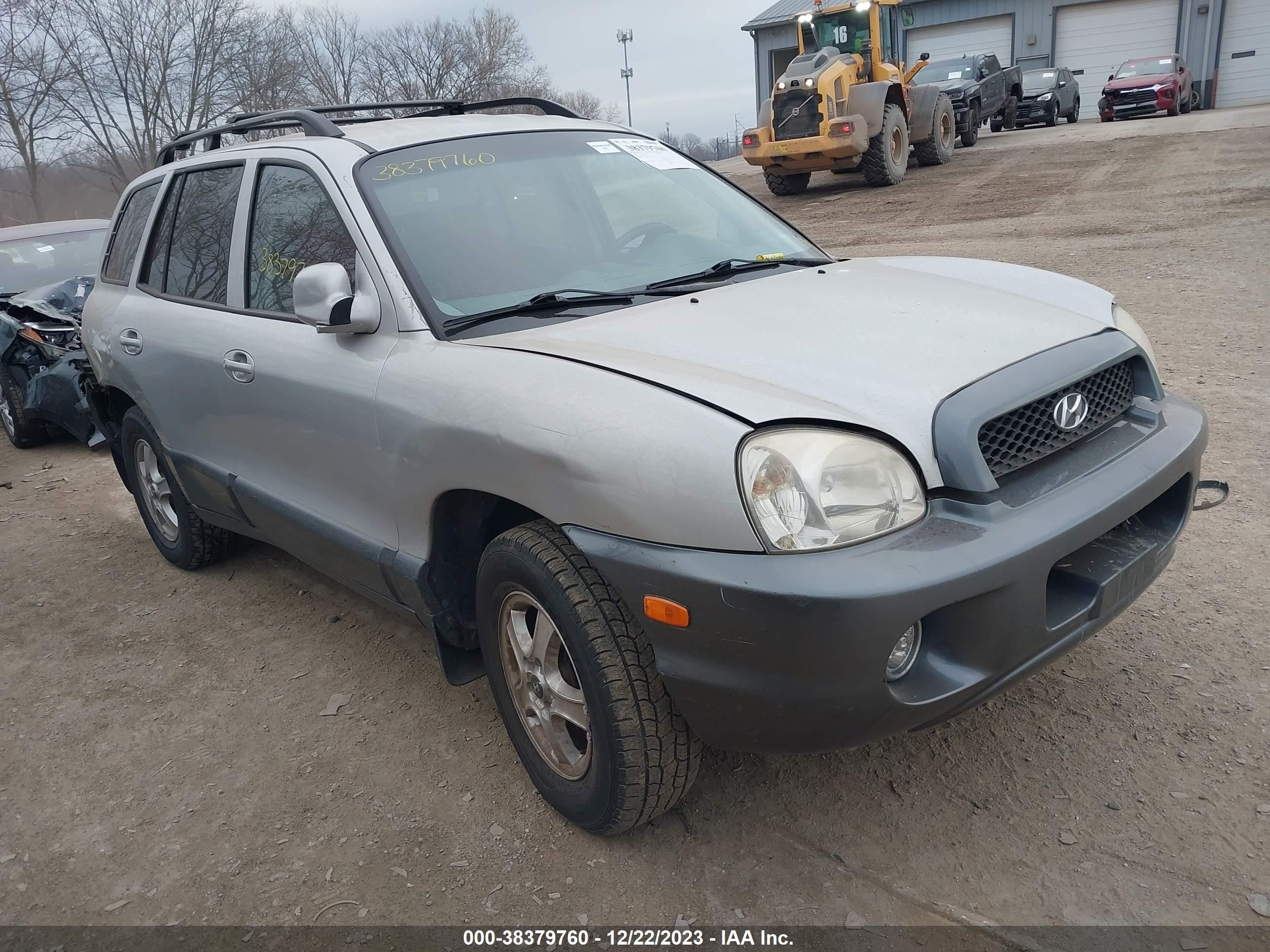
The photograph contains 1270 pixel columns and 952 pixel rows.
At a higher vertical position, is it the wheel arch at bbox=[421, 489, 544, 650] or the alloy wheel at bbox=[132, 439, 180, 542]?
the wheel arch at bbox=[421, 489, 544, 650]

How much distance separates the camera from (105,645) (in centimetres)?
392

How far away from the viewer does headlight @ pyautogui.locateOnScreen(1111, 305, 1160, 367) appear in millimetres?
2697

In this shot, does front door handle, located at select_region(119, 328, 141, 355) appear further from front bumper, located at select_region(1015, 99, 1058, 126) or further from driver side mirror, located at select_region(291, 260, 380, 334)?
front bumper, located at select_region(1015, 99, 1058, 126)

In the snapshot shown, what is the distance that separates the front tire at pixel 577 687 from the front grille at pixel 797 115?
1338 cm

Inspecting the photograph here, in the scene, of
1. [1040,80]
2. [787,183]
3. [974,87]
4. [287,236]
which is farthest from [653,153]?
[1040,80]

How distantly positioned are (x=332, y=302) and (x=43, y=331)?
5.39 m

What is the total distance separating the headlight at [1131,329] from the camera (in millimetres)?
2697

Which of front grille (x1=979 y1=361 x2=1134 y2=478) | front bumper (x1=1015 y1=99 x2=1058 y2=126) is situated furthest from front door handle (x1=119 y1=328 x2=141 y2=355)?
front bumper (x1=1015 y1=99 x2=1058 y2=126)

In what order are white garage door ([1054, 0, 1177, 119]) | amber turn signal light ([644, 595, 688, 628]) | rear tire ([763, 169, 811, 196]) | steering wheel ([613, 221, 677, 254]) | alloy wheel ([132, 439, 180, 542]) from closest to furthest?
amber turn signal light ([644, 595, 688, 628]) → steering wheel ([613, 221, 677, 254]) → alloy wheel ([132, 439, 180, 542]) → rear tire ([763, 169, 811, 196]) → white garage door ([1054, 0, 1177, 119])

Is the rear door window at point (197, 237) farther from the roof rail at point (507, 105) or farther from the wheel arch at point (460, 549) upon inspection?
the wheel arch at point (460, 549)

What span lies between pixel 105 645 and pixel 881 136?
45.2ft

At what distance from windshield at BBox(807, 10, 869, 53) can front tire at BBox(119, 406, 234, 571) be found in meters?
14.1

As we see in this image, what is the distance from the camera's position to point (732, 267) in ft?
10.1

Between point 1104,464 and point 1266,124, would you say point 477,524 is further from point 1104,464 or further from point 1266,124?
point 1266,124
